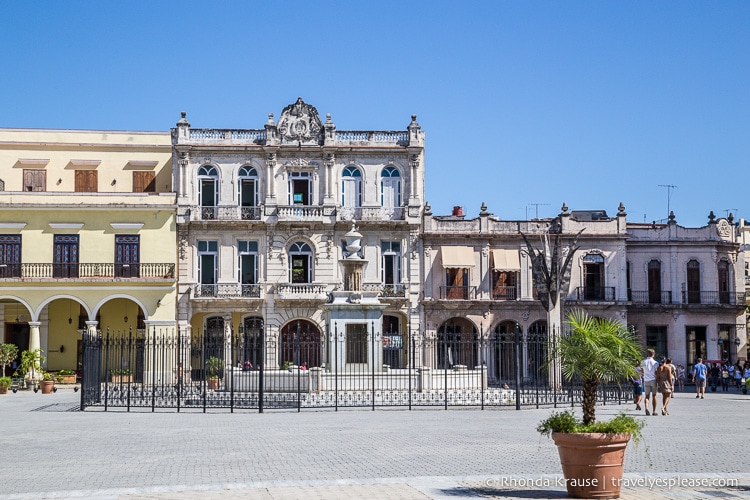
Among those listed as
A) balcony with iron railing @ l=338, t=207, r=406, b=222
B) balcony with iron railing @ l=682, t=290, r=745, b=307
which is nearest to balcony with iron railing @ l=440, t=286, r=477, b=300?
balcony with iron railing @ l=338, t=207, r=406, b=222

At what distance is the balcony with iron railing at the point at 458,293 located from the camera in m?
48.6

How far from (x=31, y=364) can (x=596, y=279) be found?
89.5 ft

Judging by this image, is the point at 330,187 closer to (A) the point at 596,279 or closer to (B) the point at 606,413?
(A) the point at 596,279

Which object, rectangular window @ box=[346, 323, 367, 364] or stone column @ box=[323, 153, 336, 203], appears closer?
rectangular window @ box=[346, 323, 367, 364]

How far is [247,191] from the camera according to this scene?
157 feet

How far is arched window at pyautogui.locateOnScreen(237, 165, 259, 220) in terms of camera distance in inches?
1861

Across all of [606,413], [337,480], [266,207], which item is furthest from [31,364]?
[337,480]

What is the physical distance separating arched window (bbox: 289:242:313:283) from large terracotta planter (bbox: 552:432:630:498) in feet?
120

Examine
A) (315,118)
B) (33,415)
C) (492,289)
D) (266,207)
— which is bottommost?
(33,415)

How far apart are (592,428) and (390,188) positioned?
37207 millimetres

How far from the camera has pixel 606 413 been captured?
24156 mm

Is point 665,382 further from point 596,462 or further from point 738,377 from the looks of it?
point 738,377

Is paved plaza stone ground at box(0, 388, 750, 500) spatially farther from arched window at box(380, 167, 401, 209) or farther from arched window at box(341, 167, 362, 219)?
arched window at box(380, 167, 401, 209)

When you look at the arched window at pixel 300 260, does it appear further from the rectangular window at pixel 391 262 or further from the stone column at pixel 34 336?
the stone column at pixel 34 336
